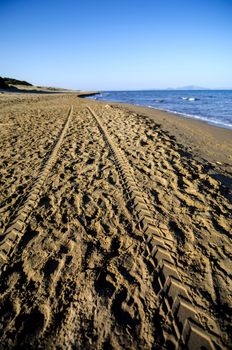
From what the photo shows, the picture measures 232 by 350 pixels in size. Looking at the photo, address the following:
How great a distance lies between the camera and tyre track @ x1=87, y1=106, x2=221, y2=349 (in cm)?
203

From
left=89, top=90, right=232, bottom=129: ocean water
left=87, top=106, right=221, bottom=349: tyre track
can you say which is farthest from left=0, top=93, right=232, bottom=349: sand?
left=89, top=90, right=232, bottom=129: ocean water

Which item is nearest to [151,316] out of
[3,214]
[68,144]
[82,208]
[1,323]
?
[1,323]

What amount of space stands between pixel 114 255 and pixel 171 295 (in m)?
0.89

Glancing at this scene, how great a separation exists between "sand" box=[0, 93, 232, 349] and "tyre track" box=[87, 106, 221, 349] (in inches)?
0.4

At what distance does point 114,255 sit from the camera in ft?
9.64

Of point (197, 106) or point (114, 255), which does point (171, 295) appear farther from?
point (197, 106)

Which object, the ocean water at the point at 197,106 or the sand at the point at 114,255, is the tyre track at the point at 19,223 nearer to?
the sand at the point at 114,255

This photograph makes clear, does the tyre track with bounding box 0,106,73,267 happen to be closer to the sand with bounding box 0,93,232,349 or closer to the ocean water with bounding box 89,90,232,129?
the sand with bounding box 0,93,232,349

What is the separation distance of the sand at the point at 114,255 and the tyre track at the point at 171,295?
0.04ft

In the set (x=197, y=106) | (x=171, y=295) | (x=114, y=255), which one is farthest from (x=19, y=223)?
(x=197, y=106)

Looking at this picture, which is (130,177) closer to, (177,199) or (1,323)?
(177,199)

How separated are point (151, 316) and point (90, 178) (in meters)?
3.38

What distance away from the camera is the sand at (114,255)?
6.91 ft

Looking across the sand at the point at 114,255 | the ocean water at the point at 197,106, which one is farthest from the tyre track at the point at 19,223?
the ocean water at the point at 197,106
